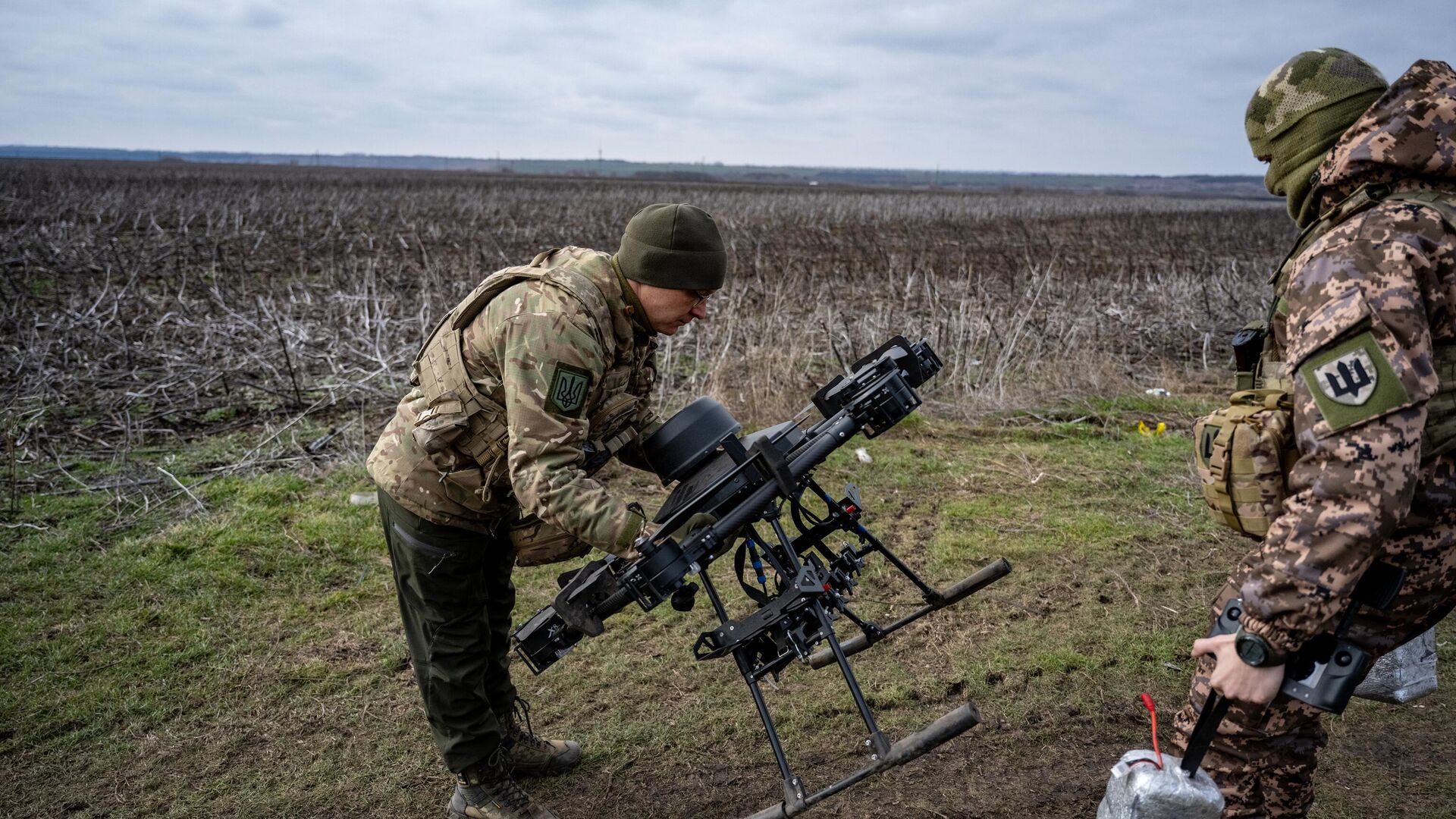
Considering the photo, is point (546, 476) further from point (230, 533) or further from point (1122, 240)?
point (1122, 240)

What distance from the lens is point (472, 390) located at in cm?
294

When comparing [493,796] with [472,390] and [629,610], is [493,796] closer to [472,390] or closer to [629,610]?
[472,390]

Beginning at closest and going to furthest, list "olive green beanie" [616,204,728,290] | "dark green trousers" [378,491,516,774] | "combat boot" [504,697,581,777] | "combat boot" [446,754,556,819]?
"olive green beanie" [616,204,728,290]
"dark green trousers" [378,491,516,774]
"combat boot" [446,754,556,819]
"combat boot" [504,697,581,777]

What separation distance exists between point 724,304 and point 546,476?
928 centimetres

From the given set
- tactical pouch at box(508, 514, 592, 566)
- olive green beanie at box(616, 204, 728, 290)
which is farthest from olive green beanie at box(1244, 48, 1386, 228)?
tactical pouch at box(508, 514, 592, 566)

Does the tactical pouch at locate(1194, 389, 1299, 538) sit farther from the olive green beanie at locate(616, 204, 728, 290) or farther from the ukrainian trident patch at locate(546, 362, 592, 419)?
the ukrainian trident patch at locate(546, 362, 592, 419)

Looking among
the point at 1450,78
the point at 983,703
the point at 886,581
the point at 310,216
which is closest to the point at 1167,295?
the point at 886,581

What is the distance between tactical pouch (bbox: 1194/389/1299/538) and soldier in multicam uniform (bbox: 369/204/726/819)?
1.52m

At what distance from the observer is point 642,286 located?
300 centimetres

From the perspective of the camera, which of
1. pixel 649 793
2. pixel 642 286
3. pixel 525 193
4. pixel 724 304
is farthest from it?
pixel 525 193

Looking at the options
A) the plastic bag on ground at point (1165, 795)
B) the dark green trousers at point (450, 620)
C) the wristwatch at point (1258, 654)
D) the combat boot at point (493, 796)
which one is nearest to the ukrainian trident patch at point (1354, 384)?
the wristwatch at point (1258, 654)

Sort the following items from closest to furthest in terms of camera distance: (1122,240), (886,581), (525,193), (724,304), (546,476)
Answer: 1. (546,476)
2. (886,581)
3. (724,304)
4. (1122,240)
5. (525,193)

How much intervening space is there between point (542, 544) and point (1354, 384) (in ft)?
7.58

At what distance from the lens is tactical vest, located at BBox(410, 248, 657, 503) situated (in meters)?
2.91
